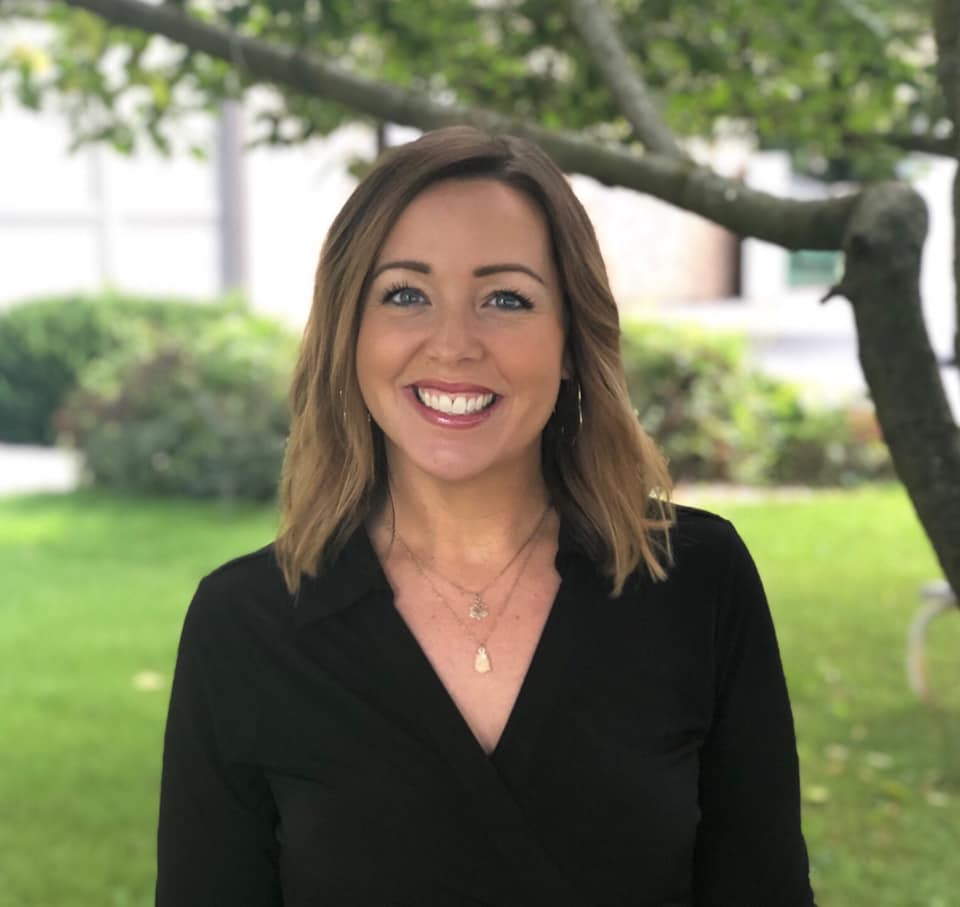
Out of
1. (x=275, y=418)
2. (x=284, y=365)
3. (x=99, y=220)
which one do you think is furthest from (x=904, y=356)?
(x=99, y=220)

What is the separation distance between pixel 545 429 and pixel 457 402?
0.97 ft

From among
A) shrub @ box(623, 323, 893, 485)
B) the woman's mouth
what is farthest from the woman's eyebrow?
shrub @ box(623, 323, 893, 485)

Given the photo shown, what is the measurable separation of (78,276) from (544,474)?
15.3 metres

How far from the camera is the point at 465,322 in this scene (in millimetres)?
1775

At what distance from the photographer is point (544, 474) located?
2031 mm

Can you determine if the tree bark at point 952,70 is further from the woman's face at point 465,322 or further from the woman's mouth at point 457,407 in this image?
the woman's mouth at point 457,407

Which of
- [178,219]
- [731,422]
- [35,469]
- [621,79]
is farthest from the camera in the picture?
[178,219]

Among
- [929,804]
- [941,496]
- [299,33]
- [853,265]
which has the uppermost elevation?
[299,33]

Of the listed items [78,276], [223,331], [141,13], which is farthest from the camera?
[78,276]

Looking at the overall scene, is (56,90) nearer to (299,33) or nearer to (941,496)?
(299,33)

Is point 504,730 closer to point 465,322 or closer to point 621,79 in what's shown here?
point 465,322

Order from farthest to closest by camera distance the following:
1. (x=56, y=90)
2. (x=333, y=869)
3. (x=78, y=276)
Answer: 1. (x=78, y=276)
2. (x=56, y=90)
3. (x=333, y=869)

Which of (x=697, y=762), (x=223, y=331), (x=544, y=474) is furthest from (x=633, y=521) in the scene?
(x=223, y=331)

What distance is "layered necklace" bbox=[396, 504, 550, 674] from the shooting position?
1832 millimetres
